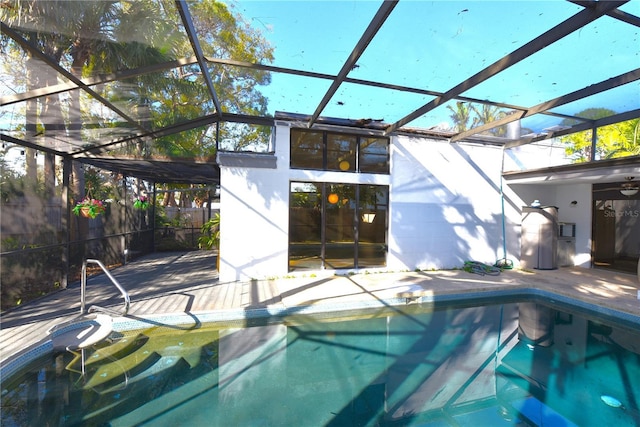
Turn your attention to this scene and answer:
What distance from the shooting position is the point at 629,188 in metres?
6.65

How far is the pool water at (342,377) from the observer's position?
8.67ft

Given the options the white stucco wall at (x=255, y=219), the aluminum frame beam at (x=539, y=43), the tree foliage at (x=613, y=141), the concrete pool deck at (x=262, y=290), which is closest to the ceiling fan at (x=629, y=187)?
the concrete pool deck at (x=262, y=290)

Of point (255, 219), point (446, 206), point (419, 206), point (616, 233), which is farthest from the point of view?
point (616, 233)

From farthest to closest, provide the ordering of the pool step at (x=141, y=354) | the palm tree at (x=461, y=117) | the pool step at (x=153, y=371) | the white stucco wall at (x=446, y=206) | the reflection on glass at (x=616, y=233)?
1. the reflection on glass at (x=616, y=233)
2. the white stucco wall at (x=446, y=206)
3. the palm tree at (x=461, y=117)
4. the pool step at (x=141, y=354)
5. the pool step at (x=153, y=371)

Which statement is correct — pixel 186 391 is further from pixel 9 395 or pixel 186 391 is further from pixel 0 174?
pixel 0 174

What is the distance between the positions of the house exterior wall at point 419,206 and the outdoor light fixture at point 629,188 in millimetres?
1052

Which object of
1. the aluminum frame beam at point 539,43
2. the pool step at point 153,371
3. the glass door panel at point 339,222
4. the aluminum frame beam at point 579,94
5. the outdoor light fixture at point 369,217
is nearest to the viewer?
the aluminum frame beam at point 539,43

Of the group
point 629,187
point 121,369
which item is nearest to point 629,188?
point 629,187

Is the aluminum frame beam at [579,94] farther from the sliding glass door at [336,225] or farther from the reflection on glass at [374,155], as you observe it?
the sliding glass door at [336,225]

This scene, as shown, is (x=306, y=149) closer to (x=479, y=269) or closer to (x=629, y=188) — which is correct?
(x=479, y=269)

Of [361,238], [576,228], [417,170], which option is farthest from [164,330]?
[576,228]

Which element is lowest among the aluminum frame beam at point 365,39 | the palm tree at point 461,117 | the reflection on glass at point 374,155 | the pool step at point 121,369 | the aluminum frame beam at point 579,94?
the pool step at point 121,369

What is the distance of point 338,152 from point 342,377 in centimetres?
488

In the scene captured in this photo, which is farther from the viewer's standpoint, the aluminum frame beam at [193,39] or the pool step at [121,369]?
the pool step at [121,369]
